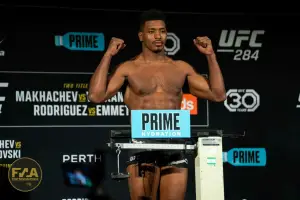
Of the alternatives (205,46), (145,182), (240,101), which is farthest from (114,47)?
(240,101)

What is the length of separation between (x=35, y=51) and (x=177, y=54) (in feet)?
3.93

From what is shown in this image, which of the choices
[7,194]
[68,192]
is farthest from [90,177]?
[7,194]

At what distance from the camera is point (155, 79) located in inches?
159

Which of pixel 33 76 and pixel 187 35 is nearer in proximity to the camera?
pixel 33 76

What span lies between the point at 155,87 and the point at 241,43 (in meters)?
2.03

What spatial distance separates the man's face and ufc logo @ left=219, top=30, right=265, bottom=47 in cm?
189

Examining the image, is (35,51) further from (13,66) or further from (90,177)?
(90,177)

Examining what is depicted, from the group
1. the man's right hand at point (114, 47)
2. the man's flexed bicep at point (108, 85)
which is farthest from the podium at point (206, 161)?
the man's right hand at point (114, 47)

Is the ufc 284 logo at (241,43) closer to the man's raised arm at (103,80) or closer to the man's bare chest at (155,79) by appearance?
the man's bare chest at (155,79)

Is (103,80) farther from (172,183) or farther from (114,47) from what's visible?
(172,183)

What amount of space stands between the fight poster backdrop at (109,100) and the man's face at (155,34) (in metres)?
1.19

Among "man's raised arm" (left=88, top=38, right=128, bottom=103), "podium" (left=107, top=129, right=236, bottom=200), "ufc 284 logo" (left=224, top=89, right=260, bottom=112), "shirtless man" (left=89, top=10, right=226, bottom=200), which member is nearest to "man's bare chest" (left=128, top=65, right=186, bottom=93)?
"shirtless man" (left=89, top=10, right=226, bottom=200)

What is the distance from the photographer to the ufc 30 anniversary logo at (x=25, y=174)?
530 centimetres

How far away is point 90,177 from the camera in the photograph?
5.47 m
